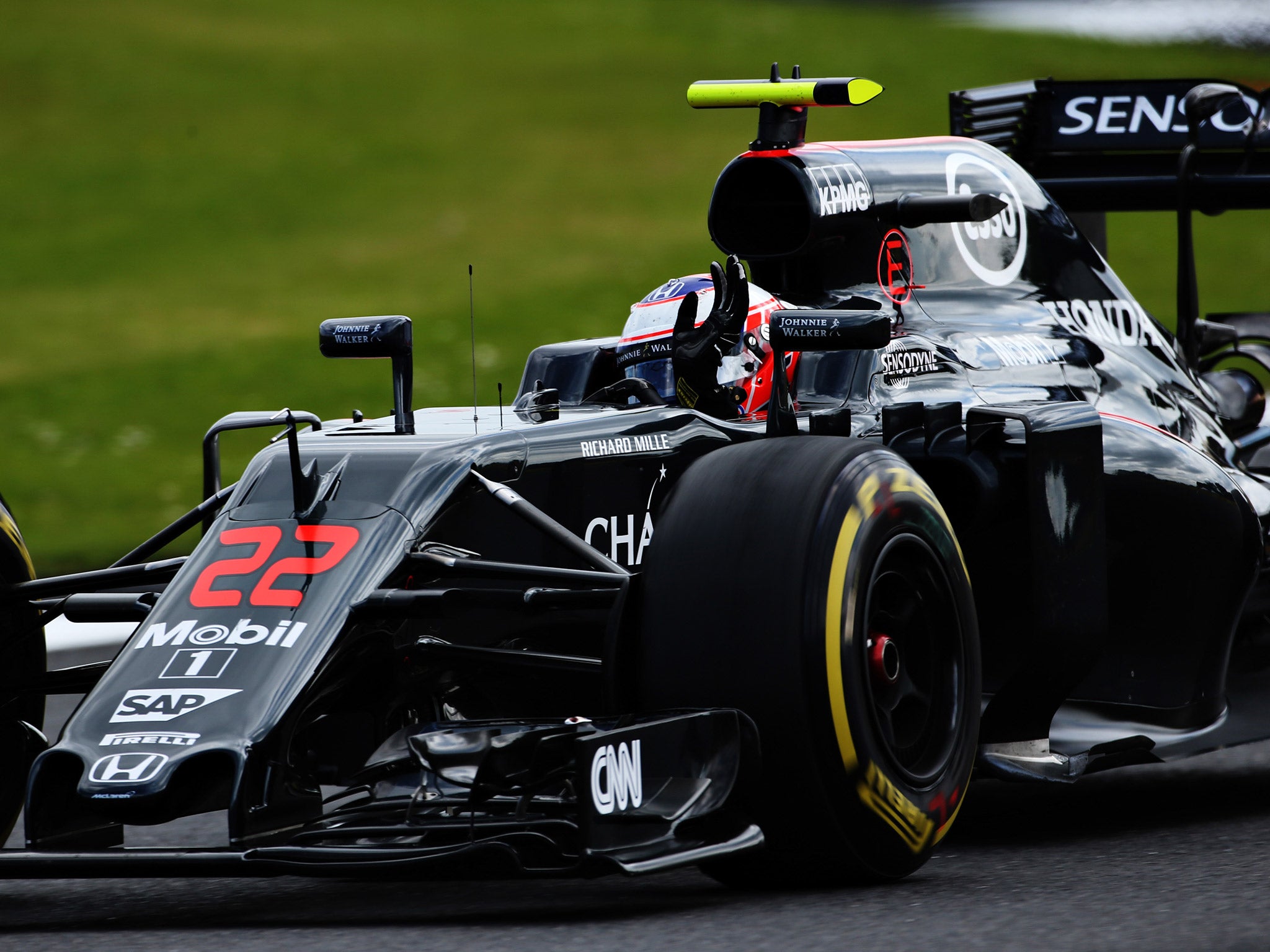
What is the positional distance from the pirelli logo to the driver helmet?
154cm

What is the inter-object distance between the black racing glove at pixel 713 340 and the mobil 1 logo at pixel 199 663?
1752 mm

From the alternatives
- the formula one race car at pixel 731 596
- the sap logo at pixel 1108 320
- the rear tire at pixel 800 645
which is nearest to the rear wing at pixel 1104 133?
the sap logo at pixel 1108 320

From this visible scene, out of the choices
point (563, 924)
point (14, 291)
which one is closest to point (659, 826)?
point (563, 924)

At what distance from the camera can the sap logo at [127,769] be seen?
4.06 m

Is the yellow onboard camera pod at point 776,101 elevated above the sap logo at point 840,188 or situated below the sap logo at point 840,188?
above

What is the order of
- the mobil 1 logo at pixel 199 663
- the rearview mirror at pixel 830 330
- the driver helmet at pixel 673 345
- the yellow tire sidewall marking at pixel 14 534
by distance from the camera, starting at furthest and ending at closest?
the driver helmet at pixel 673 345, the yellow tire sidewall marking at pixel 14 534, the rearview mirror at pixel 830 330, the mobil 1 logo at pixel 199 663

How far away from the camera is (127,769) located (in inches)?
161

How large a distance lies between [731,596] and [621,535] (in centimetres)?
88

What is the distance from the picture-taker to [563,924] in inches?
163

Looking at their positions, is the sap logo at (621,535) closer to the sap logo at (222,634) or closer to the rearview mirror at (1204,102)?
the sap logo at (222,634)

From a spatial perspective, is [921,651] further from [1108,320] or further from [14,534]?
[14,534]

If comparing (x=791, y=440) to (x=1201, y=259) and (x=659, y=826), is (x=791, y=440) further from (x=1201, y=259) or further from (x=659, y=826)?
(x=1201, y=259)

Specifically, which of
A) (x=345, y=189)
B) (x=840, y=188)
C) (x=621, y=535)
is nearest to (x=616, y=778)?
(x=621, y=535)

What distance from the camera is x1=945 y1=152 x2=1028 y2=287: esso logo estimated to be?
6.30 metres
